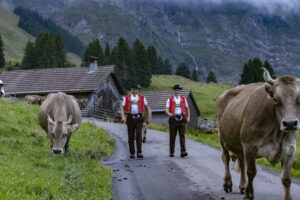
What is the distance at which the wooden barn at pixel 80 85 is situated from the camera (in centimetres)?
4459

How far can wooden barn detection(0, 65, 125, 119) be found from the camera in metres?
44.6

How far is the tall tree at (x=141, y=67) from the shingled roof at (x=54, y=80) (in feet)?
125

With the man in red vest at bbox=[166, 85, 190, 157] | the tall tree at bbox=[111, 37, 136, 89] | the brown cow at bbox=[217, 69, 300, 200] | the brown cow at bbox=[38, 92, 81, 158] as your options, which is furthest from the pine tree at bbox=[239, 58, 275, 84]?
the brown cow at bbox=[217, 69, 300, 200]

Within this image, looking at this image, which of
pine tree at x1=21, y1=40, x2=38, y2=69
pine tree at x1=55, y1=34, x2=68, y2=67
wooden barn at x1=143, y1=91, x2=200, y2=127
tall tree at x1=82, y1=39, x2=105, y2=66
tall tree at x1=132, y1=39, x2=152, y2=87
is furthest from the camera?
pine tree at x1=21, y1=40, x2=38, y2=69

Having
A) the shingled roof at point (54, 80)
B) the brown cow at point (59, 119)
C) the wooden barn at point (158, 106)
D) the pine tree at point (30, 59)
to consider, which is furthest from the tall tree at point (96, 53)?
the brown cow at point (59, 119)

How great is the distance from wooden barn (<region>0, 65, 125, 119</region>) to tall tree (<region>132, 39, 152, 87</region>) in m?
37.5

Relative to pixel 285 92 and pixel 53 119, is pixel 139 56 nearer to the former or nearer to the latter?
pixel 53 119

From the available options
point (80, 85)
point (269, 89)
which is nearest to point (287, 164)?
point (269, 89)

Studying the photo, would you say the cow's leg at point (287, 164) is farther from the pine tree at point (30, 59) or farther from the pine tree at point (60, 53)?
the pine tree at point (30, 59)

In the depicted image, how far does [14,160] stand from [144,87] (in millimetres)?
80882

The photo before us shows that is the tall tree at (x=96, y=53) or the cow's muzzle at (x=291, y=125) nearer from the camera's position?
the cow's muzzle at (x=291, y=125)

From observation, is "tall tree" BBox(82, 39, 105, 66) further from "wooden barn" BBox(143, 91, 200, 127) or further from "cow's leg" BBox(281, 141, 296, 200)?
"cow's leg" BBox(281, 141, 296, 200)

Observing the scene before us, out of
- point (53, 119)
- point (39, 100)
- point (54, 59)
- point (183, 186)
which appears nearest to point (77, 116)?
point (53, 119)

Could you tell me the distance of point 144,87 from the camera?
89.3m
